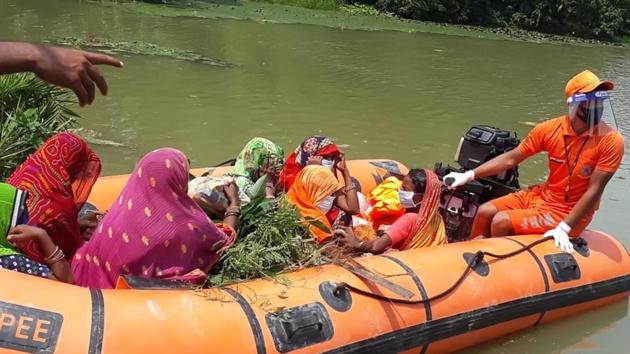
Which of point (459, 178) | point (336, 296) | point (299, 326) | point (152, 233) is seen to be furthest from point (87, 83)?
point (459, 178)

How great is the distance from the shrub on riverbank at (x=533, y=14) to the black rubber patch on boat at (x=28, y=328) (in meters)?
22.8

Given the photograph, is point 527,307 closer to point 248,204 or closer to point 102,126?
point 248,204

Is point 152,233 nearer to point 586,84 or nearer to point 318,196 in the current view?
point 318,196

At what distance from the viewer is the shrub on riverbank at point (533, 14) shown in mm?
24594

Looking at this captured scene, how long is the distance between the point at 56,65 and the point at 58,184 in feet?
6.20

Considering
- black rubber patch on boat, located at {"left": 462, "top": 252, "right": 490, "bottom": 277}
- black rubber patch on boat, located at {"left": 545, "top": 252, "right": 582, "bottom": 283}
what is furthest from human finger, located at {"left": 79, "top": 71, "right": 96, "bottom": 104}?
black rubber patch on boat, located at {"left": 545, "top": 252, "right": 582, "bottom": 283}

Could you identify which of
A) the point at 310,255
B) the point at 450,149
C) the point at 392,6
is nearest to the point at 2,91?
the point at 310,255

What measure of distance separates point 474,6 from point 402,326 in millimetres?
23797

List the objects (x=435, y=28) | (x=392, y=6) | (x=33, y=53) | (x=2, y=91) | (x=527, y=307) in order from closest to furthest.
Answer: (x=33, y=53), (x=527, y=307), (x=2, y=91), (x=435, y=28), (x=392, y=6)

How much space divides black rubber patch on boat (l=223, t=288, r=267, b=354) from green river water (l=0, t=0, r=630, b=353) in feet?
5.25

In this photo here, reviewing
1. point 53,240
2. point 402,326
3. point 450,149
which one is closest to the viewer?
point 53,240

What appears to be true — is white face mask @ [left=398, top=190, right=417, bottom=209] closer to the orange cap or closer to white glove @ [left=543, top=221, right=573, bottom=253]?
white glove @ [left=543, top=221, right=573, bottom=253]

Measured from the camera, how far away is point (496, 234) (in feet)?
14.9

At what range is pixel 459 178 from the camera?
4.71 m
